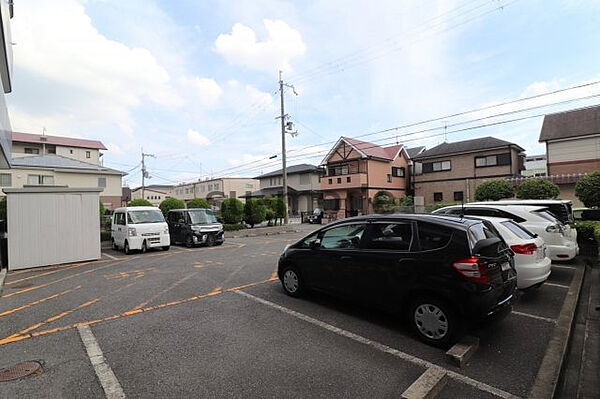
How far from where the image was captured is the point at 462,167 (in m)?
25.6

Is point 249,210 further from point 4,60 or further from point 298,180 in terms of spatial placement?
point 298,180

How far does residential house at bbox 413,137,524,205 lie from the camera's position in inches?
929

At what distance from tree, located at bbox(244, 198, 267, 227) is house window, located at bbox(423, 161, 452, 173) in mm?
16168

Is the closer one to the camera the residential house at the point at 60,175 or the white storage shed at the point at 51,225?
the white storage shed at the point at 51,225

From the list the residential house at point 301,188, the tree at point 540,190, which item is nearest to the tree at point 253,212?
the residential house at point 301,188

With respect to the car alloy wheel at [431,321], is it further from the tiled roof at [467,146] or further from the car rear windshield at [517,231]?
the tiled roof at [467,146]

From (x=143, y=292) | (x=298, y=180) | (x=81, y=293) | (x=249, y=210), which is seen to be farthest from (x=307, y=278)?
(x=298, y=180)

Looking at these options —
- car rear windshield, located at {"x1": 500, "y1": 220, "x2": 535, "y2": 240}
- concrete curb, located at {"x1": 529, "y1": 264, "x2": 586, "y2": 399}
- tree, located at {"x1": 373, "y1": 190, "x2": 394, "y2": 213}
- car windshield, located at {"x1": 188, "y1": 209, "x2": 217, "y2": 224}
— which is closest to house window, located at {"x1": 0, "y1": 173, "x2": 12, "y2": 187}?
car windshield, located at {"x1": 188, "y1": 209, "x2": 217, "y2": 224}

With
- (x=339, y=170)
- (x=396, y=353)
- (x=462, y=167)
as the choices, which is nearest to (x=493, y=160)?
(x=462, y=167)

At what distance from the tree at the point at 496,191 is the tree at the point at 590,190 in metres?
4.71

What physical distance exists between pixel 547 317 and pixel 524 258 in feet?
2.84

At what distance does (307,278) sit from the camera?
5.05 meters

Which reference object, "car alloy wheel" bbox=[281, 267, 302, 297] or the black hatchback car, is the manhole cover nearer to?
"car alloy wheel" bbox=[281, 267, 302, 297]

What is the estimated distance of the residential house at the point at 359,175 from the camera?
27.8 metres
